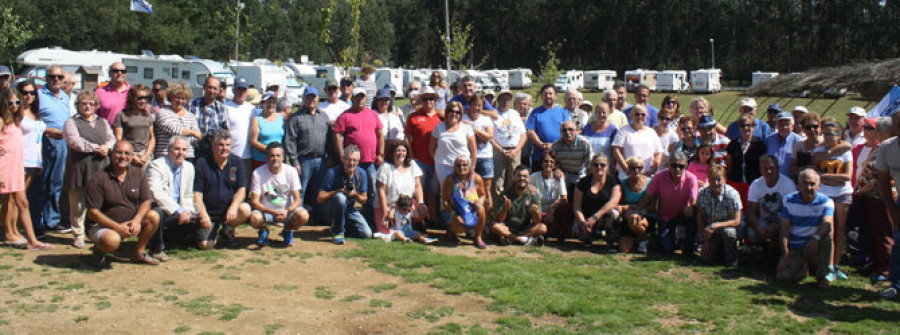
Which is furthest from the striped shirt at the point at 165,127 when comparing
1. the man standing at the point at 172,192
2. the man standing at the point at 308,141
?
the man standing at the point at 308,141

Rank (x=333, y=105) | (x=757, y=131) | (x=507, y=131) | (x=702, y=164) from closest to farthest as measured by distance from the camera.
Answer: (x=702, y=164)
(x=757, y=131)
(x=507, y=131)
(x=333, y=105)

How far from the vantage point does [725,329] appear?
5238 mm

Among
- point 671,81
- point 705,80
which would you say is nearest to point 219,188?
point 705,80

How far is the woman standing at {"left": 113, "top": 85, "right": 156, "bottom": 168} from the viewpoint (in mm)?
7371

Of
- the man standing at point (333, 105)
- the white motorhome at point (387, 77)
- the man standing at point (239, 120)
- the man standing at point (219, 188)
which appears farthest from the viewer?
the white motorhome at point (387, 77)

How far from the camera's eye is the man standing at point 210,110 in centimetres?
818

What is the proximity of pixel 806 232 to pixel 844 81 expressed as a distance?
4.75m

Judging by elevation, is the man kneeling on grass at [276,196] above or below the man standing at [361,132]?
below

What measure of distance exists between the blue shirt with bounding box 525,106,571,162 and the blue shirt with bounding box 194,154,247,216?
335 cm

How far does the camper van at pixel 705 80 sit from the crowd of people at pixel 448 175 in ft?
130

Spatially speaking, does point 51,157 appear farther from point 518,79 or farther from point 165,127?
point 518,79

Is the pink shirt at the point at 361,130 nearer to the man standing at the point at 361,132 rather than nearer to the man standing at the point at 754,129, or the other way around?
the man standing at the point at 361,132

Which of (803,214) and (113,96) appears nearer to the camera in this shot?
(803,214)

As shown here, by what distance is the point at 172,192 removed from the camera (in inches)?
277
